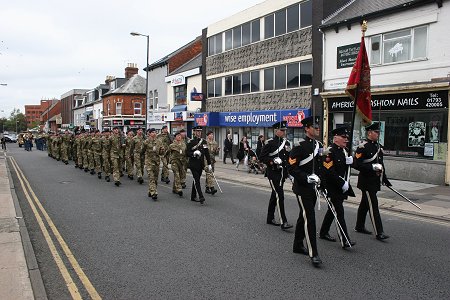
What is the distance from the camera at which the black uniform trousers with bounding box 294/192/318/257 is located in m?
5.94

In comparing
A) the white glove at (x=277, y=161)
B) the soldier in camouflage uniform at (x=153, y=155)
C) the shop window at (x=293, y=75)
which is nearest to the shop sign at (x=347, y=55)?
the shop window at (x=293, y=75)

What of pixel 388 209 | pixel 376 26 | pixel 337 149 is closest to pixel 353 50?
pixel 376 26

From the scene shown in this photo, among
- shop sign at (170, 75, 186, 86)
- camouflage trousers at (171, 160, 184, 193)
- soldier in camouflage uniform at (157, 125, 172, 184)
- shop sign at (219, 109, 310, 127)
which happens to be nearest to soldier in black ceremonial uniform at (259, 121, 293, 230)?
camouflage trousers at (171, 160, 184, 193)

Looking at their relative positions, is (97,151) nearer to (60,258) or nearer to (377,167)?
(60,258)

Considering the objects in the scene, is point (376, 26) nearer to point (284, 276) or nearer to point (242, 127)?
point (242, 127)

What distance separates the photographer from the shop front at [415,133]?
47.8ft

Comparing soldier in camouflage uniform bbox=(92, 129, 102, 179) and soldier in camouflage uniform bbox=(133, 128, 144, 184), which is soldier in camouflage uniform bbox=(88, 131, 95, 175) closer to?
soldier in camouflage uniform bbox=(92, 129, 102, 179)

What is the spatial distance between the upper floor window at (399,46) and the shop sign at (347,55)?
77 centimetres

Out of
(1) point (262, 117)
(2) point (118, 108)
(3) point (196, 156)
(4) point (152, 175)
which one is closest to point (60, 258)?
(3) point (196, 156)

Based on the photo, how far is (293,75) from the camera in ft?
70.9

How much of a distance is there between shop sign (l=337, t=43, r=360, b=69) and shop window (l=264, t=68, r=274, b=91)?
5.54 metres

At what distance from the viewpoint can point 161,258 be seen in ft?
20.2

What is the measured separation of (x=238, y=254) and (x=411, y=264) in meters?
2.51

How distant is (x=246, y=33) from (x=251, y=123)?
5.76 meters
